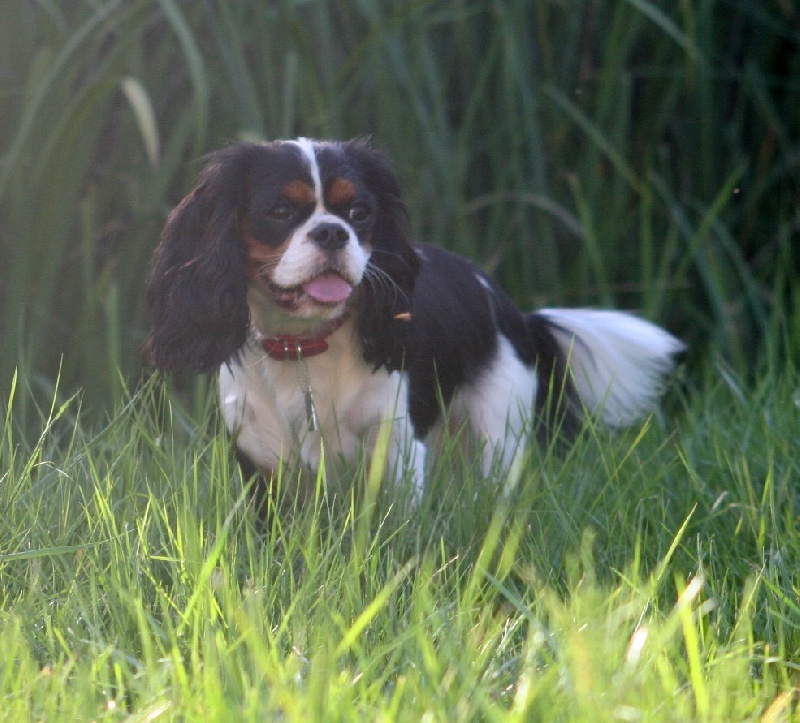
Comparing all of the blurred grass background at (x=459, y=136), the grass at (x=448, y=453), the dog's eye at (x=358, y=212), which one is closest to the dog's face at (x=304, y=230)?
the dog's eye at (x=358, y=212)

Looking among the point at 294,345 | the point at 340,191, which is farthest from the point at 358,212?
the point at 294,345

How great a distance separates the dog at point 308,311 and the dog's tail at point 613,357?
1.25ft

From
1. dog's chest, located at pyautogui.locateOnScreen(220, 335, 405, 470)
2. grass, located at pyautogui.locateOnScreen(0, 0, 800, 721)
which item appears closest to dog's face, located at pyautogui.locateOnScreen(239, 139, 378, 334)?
dog's chest, located at pyautogui.locateOnScreen(220, 335, 405, 470)

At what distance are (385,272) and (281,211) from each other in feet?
0.94

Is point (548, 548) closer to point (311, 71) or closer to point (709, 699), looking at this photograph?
point (709, 699)

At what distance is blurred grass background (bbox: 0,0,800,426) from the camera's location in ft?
12.3

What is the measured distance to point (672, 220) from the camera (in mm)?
4332

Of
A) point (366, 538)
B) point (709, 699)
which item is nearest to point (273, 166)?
point (366, 538)

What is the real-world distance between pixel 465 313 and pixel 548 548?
3.42 feet

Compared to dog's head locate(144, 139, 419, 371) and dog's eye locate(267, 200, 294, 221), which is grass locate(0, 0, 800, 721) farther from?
dog's eye locate(267, 200, 294, 221)

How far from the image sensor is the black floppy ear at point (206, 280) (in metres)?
2.73

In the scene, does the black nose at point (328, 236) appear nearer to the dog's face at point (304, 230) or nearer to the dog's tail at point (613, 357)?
the dog's face at point (304, 230)

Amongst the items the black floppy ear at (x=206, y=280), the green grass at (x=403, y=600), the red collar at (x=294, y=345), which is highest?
the black floppy ear at (x=206, y=280)

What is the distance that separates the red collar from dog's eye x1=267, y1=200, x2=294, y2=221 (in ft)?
0.85
